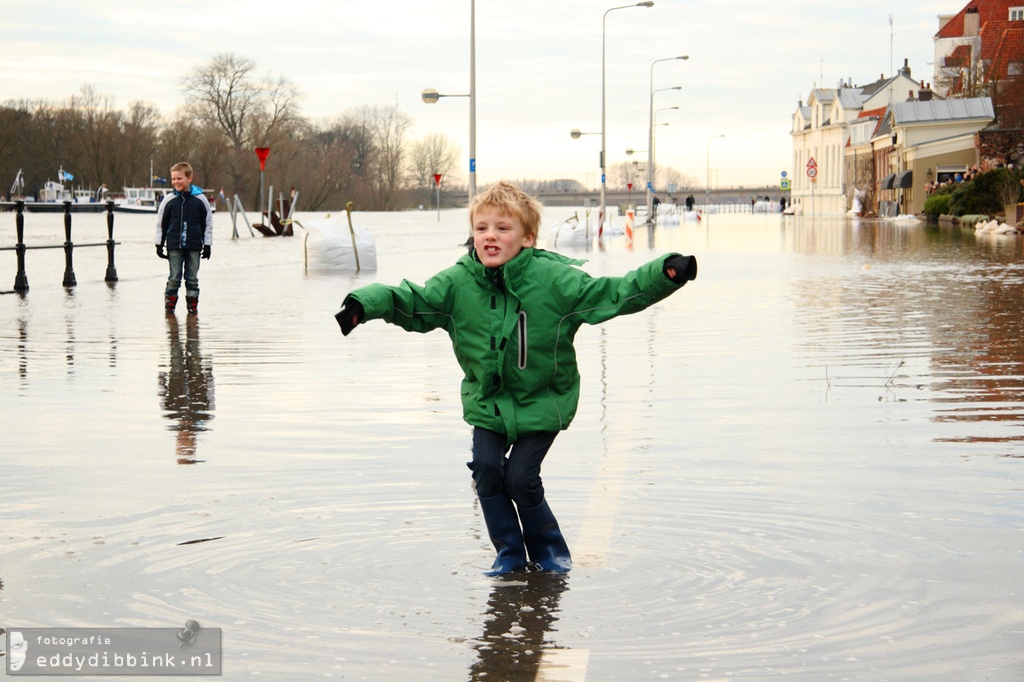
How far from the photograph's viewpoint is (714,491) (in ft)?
20.6

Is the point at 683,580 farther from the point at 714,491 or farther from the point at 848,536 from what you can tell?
the point at 714,491

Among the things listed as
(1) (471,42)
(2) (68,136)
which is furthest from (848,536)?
(2) (68,136)

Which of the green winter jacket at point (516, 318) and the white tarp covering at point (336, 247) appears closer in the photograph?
the green winter jacket at point (516, 318)

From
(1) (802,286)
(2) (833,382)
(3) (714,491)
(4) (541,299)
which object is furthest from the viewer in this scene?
(1) (802,286)

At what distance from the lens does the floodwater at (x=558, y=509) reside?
13.8 ft

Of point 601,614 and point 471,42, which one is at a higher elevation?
point 471,42

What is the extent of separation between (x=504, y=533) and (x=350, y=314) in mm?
957

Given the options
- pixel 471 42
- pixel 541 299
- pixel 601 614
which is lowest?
pixel 601 614

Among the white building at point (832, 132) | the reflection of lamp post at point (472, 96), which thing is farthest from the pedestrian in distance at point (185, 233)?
the white building at point (832, 132)

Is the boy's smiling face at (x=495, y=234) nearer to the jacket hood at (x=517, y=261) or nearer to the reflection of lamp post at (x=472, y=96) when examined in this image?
the jacket hood at (x=517, y=261)

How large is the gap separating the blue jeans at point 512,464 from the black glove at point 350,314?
1.87 feet

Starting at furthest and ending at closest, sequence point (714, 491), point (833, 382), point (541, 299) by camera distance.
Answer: point (833, 382)
point (714, 491)
point (541, 299)

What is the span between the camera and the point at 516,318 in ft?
15.9

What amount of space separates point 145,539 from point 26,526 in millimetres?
564
